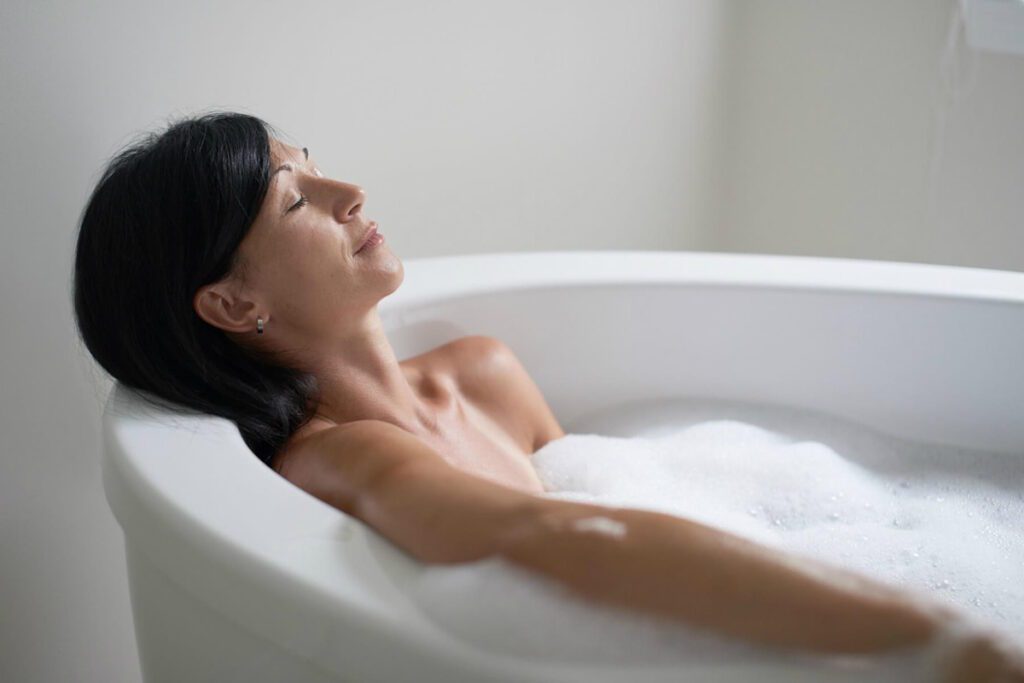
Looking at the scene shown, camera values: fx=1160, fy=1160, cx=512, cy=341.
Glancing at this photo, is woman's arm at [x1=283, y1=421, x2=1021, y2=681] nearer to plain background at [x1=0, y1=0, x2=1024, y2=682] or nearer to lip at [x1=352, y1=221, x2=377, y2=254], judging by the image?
lip at [x1=352, y1=221, x2=377, y2=254]

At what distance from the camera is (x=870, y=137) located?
224 cm

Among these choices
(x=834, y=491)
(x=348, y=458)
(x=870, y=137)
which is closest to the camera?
(x=348, y=458)

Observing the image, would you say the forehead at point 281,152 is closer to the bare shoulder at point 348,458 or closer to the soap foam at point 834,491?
the bare shoulder at point 348,458

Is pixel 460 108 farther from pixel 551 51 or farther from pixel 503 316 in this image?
pixel 503 316

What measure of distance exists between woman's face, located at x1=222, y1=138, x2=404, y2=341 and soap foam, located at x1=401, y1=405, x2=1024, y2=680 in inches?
11.5

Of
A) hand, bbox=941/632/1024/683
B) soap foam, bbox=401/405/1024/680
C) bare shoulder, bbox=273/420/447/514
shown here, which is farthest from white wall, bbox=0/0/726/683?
hand, bbox=941/632/1024/683

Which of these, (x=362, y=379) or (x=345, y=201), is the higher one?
(x=345, y=201)

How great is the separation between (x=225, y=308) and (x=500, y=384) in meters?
0.40

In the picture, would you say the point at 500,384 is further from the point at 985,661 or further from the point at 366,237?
the point at 985,661

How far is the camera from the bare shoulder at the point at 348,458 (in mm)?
912

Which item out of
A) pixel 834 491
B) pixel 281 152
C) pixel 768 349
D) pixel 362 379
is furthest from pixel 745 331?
pixel 281 152

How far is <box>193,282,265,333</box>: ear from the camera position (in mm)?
1078

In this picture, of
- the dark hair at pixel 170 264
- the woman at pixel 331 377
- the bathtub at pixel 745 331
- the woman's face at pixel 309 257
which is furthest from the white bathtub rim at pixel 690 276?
the dark hair at pixel 170 264

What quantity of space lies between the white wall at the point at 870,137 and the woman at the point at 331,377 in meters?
1.16
